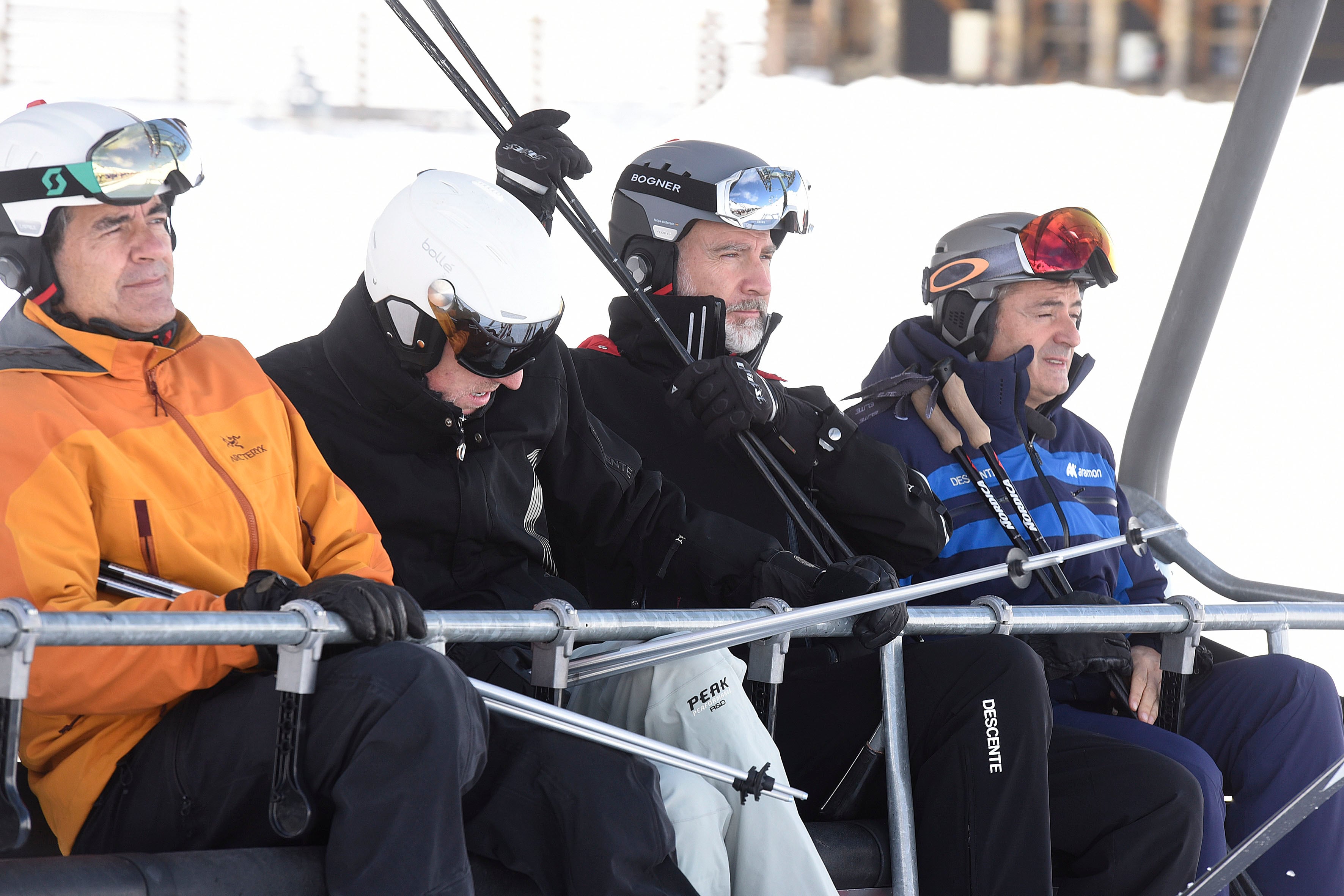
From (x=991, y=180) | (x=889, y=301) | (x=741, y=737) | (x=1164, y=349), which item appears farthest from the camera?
(x=991, y=180)

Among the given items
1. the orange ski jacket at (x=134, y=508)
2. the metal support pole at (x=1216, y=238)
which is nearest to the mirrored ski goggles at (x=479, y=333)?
the orange ski jacket at (x=134, y=508)

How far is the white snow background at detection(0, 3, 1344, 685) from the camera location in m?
8.79

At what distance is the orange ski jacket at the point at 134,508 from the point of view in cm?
168

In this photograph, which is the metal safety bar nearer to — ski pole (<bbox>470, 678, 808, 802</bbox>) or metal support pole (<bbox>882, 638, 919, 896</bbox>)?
metal support pole (<bbox>882, 638, 919, 896</bbox>)

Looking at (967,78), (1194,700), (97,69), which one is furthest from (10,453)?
(967,78)

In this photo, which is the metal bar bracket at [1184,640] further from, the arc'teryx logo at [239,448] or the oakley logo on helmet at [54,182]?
the oakley logo on helmet at [54,182]

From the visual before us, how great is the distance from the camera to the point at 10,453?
1.73 m

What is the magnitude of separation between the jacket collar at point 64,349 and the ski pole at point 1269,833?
69.8 inches

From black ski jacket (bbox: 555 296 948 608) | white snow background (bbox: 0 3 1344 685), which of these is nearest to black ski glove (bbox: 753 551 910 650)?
black ski jacket (bbox: 555 296 948 608)

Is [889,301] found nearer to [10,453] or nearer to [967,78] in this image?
[967,78]

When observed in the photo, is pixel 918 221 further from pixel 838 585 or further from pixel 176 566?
pixel 176 566

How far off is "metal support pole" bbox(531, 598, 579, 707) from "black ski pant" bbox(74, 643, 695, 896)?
89 millimetres

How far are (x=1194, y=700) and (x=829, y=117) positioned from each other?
30.1 feet

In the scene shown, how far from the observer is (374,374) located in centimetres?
227
